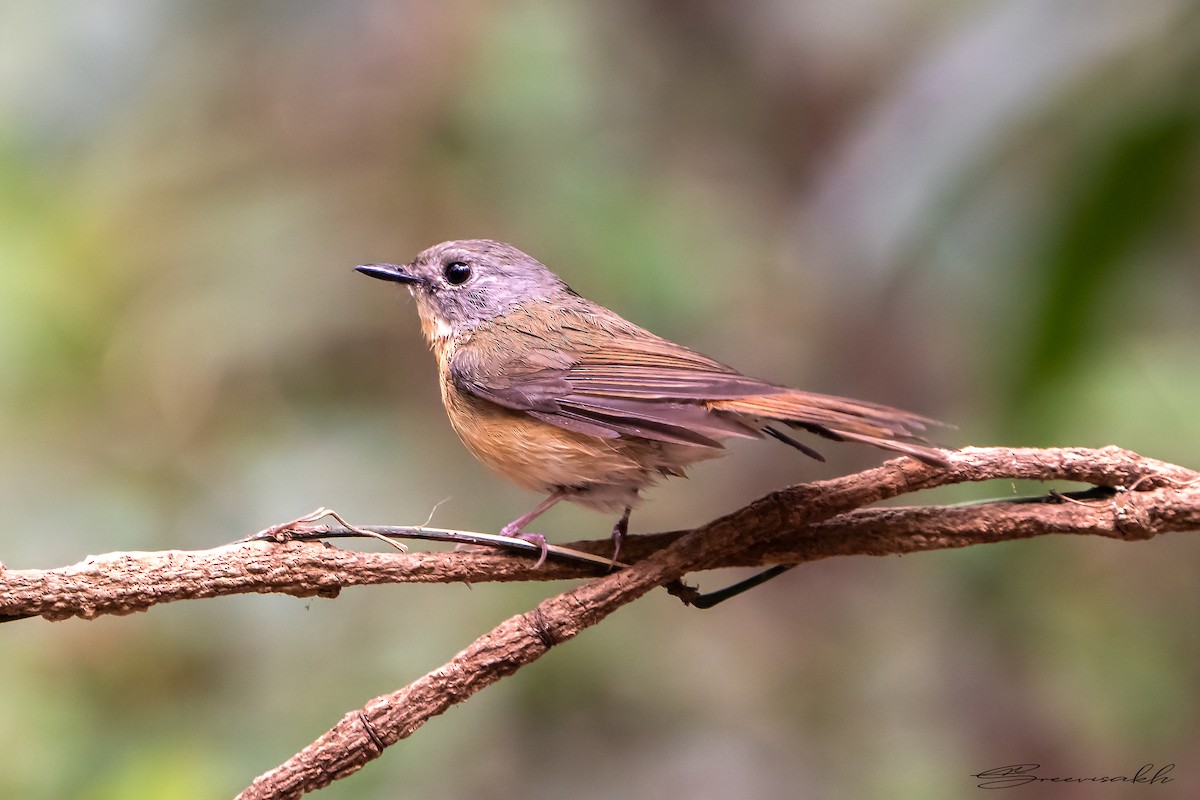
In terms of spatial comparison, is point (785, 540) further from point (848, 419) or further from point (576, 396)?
point (576, 396)

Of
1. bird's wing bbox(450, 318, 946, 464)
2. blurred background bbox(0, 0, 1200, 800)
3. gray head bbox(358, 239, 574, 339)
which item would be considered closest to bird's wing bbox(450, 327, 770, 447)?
bird's wing bbox(450, 318, 946, 464)

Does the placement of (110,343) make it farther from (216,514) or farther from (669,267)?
(669,267)

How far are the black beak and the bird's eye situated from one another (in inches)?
3.8

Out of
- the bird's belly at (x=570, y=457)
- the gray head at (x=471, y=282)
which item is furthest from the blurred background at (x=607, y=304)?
the bird's belly at (x=570, y=457)

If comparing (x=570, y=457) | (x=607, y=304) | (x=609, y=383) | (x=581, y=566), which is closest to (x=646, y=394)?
(x=609, y=383)

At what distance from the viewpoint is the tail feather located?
1.89 m

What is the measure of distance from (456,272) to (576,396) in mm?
981

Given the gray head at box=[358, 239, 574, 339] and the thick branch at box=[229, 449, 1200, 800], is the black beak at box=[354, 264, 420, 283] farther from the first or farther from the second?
the thick branch at box=[229, 449, 1200, 800]

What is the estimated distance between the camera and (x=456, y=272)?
3500 millimetres

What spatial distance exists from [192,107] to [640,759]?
3.43m

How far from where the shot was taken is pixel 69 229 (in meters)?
4.19

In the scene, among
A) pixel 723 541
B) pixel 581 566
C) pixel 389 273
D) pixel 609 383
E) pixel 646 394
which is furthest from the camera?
pixel 389 273

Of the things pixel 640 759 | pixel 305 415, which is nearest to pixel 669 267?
pixel 305 415

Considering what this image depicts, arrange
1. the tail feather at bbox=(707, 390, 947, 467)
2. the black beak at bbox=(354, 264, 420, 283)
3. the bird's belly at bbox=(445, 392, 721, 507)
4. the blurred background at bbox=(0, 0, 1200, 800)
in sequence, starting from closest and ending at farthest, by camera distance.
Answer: the tail feather at bbox=(707, 390, 947, 467) → the bird's belly at bbox=(445, 392, 721, 507) → the blurred background at bbox=(0, 0, 1200, 800) → the black beak at bbox=(354, 264, 420, 283)
